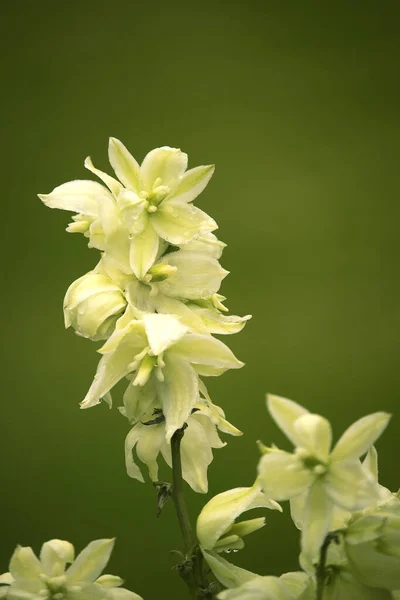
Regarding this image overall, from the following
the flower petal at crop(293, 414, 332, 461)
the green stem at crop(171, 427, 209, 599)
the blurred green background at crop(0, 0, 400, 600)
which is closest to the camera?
the flower petal at crop(293, 414, 332, 461)

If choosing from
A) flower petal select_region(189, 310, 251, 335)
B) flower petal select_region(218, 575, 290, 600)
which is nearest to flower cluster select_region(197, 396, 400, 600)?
flower petal select_region(218, 575, 290, 600)

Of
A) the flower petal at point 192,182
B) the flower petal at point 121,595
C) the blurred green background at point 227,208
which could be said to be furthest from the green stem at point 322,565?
the blurred green background at point 227,208

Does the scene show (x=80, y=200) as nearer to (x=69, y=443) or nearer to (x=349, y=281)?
(x=69, y=443)

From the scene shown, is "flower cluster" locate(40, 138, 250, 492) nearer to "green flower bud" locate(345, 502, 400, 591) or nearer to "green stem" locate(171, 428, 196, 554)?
"green stem" locate(171, 428, 196, 554)

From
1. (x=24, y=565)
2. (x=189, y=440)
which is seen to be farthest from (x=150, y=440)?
(x=24, y=565)

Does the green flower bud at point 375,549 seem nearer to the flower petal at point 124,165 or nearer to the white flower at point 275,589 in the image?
the white flower at point 275,589

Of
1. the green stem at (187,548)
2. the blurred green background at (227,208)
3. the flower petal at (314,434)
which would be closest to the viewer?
the flower petal at (314,434)
